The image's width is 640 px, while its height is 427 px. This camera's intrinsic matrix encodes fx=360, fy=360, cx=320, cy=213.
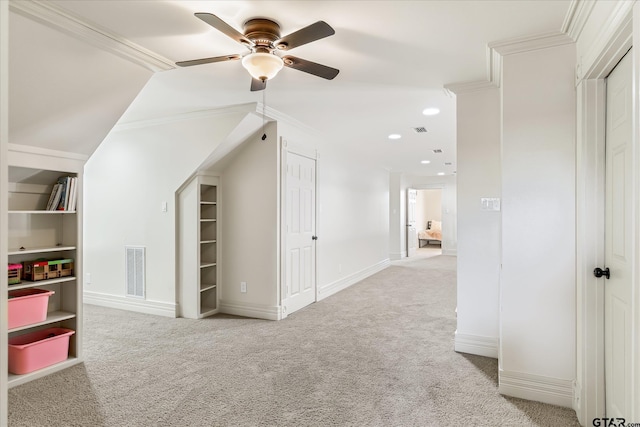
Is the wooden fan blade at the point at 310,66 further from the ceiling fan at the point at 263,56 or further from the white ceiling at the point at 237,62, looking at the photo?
the white ceiling at the point at 237,62

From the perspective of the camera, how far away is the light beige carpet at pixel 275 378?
225 centimetres

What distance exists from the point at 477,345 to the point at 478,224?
1.08 metres

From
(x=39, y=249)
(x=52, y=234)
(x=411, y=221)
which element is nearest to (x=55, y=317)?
(x=39, y=249)

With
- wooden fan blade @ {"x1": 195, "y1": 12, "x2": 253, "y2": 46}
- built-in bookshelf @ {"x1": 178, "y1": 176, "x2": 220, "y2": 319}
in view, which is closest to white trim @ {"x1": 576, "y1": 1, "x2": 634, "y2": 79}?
wooden fan blade @ {"x1": 195, "y1": 12, "x2": 253, "y2": 46}

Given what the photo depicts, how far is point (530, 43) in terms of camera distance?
2391 millimetres

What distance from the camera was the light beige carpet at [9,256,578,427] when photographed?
225 centimetres

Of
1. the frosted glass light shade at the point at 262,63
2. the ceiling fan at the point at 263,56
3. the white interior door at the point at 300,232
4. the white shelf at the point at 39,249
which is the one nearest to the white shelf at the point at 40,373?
the white shelf at the point at 39,249

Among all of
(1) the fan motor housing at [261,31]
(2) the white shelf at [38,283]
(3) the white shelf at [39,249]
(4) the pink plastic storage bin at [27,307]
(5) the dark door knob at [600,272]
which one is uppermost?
(1) the fan motor housing at [261,31]

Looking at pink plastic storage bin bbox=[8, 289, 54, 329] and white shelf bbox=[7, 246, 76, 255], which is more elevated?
white shelf bbox=[7, 246, 76, 255]

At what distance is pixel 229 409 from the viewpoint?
232cm

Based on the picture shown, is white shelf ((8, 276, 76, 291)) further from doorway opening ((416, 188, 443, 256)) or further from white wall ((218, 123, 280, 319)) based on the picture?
doorway opening ((416, 188, 443, 256))

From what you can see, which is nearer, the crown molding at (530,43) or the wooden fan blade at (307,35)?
the wooden fan blade at (307,35)

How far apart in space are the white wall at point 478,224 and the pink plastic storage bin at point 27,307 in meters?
3.55

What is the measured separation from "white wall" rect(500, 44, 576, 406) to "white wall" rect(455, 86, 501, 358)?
64cm
